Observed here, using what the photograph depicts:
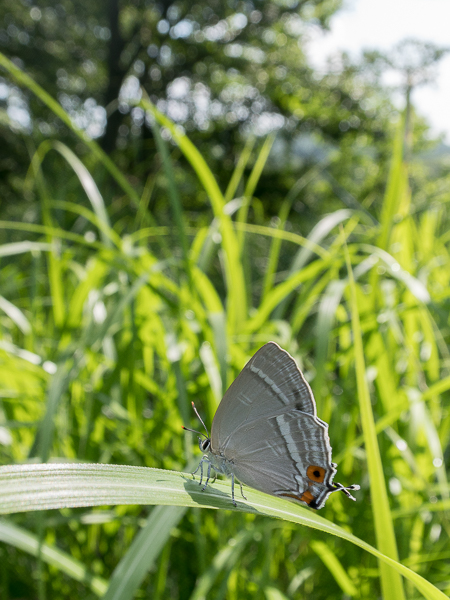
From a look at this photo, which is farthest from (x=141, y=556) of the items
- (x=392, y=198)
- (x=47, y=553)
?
(x=392, y=198)

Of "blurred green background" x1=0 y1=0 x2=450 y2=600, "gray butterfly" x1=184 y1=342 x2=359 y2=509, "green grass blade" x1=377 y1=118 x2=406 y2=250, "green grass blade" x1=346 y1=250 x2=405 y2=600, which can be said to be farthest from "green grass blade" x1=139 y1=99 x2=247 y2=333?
"green grass blade" x1=346 y1=250 x2=405 y2=600

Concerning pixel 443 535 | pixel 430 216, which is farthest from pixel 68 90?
pixel 443 535

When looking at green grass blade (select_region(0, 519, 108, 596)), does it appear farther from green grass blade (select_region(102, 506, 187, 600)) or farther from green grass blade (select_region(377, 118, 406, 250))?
green grass blade (select_region(377, 118, 406, 250))

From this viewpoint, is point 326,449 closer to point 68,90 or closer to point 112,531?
point 112,531

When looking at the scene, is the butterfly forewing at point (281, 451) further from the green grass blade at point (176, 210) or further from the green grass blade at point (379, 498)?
the green grass blade at point (176, 210)

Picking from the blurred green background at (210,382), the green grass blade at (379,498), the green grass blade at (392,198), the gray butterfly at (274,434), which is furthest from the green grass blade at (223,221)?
the green grass blade at (379,498)
